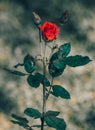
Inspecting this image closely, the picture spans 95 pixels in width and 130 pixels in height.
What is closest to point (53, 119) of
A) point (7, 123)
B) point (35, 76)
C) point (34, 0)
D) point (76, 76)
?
point (35, 76)

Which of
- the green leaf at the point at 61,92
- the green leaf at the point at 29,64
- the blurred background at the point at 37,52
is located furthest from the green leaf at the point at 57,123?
the blurred background at the point at 37,52

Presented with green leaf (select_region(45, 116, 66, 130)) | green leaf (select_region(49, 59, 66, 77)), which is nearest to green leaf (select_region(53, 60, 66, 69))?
green leaf (select_region(49, 59, 66, 77))

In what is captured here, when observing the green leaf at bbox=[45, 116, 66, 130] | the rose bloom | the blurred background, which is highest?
the blurred background

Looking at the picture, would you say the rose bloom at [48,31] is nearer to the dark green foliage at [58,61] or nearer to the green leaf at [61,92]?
the dark green foliage at [58,61]

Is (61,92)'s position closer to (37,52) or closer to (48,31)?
(48,31)

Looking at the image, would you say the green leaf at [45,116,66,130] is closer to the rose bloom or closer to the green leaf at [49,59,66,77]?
the green leaf at [49,59,66,77]

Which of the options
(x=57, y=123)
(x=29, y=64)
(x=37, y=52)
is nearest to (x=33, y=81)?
(x=29, y=64)

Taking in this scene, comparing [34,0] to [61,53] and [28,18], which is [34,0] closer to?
[28,18]

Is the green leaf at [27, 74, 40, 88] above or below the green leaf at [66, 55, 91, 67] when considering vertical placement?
below
